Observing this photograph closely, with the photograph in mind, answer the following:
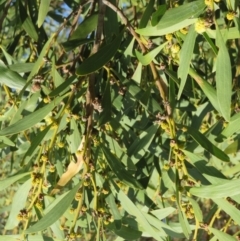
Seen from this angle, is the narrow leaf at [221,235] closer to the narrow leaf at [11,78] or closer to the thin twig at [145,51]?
the thin twig at [145,51]

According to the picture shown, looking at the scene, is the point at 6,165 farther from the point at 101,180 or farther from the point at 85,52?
the point at 101,180

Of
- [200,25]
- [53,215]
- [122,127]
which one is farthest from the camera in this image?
[122,127]

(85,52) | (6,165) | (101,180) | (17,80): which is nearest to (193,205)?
(101,180)

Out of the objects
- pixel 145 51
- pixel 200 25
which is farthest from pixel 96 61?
pixel 200 25

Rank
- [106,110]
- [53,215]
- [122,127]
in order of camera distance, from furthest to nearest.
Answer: [122,127] < [106,110] < [53,215]

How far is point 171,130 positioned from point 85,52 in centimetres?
46

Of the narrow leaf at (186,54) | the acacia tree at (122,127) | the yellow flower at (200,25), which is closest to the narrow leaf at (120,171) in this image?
the acacia tree at (122,127)

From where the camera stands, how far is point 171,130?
3.08 feet

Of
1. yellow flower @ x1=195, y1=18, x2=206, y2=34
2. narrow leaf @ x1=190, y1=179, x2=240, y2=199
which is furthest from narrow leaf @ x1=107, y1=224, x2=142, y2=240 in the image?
yellow flower @ x1=195, y1=18, x2=206, y2=34

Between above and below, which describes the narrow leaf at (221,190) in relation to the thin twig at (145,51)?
below

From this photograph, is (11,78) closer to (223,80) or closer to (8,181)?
(8,181)

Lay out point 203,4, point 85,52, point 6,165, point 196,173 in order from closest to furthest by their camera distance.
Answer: point 203,4 → point 196,173 → point 85,52 → point 6,165

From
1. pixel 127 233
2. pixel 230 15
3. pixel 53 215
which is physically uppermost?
pixel 230 15

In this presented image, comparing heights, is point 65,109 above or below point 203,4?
below
